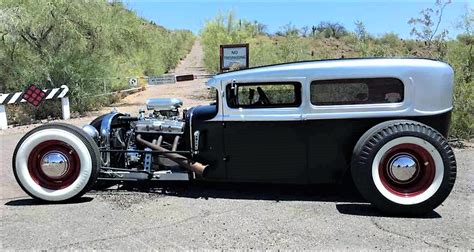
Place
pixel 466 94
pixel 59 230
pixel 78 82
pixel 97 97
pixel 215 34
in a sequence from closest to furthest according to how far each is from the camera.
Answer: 1. pixel 59 230
2. pixel 466 94
3. pixel 78 82
4. pixel 97 97
5. pixel 215 34

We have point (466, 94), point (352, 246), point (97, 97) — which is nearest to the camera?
point (352, 246)

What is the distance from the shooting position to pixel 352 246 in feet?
14.1

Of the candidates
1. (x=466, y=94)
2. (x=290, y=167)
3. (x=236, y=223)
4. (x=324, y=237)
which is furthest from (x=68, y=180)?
(x=466, y=94)

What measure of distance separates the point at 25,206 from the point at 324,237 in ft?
11.5

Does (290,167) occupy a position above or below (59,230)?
above

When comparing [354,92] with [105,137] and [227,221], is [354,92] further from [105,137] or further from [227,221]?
[105,137]

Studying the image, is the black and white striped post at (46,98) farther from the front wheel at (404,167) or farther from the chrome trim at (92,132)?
the front wheel at (404,167)

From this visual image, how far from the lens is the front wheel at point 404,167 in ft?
16.7

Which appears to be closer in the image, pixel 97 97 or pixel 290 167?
pixel 290 167

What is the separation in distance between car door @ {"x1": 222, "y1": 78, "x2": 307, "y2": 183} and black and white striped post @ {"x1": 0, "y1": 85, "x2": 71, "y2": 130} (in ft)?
29.4

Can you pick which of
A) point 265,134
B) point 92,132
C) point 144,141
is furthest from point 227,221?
point 92,132

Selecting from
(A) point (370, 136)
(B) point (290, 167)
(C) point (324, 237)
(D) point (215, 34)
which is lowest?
(C) point (324, 237)

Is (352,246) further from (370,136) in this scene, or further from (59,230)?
(59,230)

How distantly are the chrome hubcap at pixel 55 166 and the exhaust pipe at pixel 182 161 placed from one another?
3.23ft
